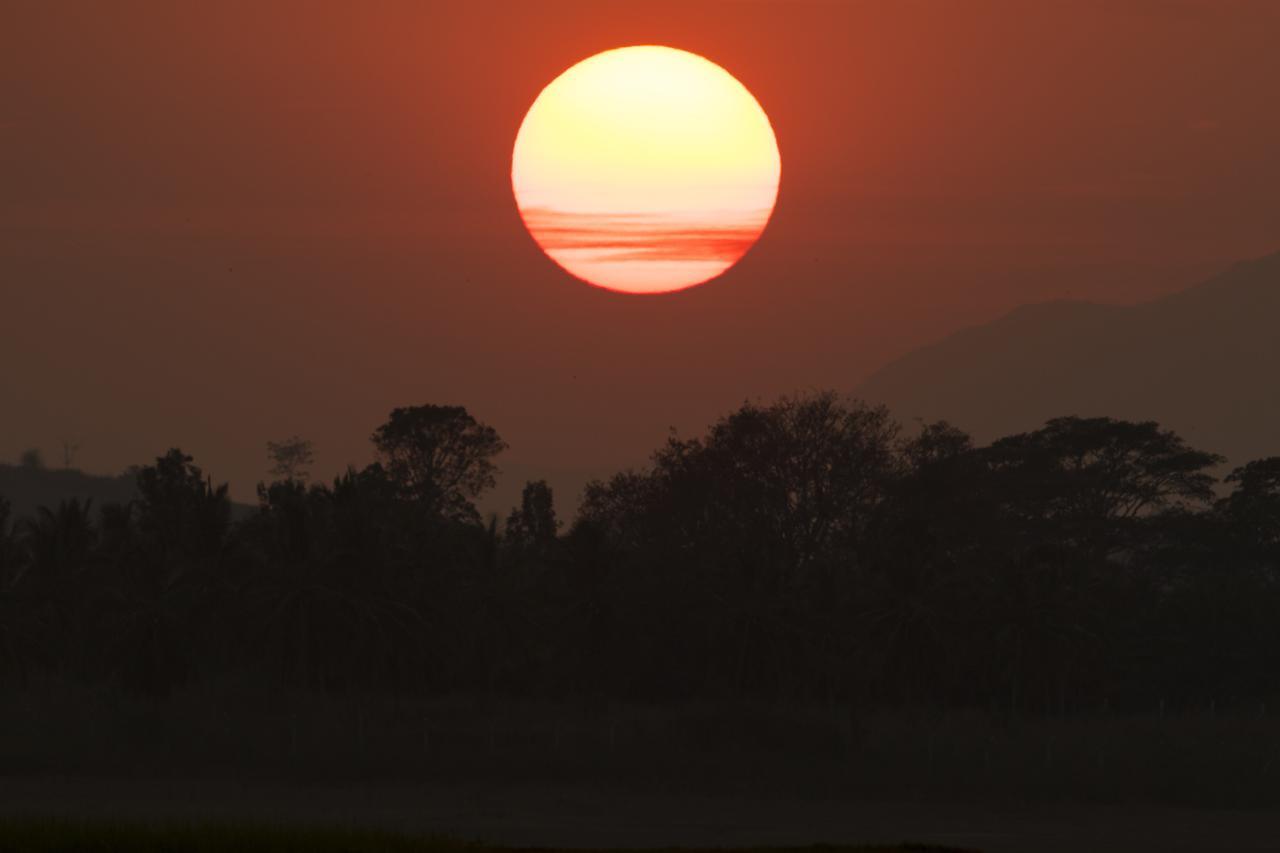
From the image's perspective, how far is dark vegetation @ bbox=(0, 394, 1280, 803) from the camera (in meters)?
96.2

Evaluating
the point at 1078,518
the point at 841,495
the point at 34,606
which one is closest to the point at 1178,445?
the point at 1078,518

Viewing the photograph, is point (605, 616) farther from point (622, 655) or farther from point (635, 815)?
point (635, 815)

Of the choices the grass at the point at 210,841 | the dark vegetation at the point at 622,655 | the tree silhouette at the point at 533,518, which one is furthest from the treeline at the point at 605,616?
the grass at the point at 210,841

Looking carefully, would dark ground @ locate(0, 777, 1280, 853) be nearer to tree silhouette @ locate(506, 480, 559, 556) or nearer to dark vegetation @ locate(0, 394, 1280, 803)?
dark vegetation @ locate(0, 394, 1280, 803)

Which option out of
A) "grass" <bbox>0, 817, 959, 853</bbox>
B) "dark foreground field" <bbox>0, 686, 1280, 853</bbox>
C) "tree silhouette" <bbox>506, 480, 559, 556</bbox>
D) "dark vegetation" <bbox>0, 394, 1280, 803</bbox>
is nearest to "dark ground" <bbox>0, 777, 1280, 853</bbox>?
"dark foreground field" <bbox>0, 686, 1280, 853</bbox>

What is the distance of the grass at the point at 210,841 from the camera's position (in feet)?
139

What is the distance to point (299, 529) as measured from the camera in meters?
103

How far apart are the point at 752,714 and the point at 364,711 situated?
19.5 meters

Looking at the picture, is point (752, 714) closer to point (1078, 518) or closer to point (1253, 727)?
point (1253, 727)

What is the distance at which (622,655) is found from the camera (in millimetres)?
112125

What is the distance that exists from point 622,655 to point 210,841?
69684mm

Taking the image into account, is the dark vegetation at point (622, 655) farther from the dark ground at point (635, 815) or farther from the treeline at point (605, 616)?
the dark ground at point (635, 815)

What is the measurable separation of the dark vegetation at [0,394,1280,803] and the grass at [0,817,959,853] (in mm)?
50597

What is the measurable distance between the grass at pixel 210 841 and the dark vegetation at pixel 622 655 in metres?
50.6
